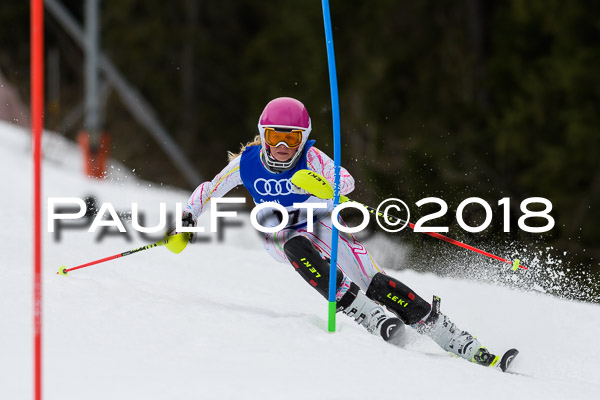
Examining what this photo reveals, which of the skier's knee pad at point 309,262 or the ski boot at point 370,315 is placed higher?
the skier's knee pad at point 309,262

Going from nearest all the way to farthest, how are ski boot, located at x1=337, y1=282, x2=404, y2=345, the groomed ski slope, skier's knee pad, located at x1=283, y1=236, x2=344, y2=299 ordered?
the groomed ski slope
ski boot, located at x1=337, y1=282, x2=404, y2=345
skier's knee pad, located at x1=283, y1=236, x2=344, y2=299

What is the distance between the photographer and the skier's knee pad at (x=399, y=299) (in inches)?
158

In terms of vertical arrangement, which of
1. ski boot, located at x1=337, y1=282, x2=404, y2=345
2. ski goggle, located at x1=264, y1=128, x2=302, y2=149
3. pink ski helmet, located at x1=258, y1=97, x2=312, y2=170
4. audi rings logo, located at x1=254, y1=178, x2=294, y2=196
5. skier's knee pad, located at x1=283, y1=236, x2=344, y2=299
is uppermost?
pink ski helmet, located at x1=258, y1=97, x2=312, y2=170

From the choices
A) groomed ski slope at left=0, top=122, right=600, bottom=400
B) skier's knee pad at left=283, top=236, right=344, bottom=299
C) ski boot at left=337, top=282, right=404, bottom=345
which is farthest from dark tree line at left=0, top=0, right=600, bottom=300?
skier's knee pad at left=283, top=236, right=344, bottom=299

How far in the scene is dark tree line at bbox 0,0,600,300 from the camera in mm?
13672

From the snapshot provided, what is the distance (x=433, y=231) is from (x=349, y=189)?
0.62m

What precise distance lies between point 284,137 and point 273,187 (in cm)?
31

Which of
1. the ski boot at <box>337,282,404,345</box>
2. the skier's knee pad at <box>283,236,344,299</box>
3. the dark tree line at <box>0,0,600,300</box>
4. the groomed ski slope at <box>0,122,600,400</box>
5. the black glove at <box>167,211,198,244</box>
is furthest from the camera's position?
the dark tree line at <box>0,0,600,300</box>

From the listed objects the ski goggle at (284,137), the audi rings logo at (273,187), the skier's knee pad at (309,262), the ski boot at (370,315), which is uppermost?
the ski goggle at (284,137)

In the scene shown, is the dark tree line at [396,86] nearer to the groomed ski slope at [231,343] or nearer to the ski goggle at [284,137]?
the groomed ski slope at [231,343]

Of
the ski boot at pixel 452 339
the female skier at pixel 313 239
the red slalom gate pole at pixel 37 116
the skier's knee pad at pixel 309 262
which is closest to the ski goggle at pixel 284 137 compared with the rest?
the female skier at pixel 313 239

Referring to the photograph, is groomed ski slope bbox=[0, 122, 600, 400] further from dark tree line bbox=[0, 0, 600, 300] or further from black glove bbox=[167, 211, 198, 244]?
dark tree line bbox=[0, 0, 600, 300]

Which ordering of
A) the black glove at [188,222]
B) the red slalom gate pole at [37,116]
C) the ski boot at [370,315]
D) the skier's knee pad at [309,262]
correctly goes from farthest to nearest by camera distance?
the black glove at [188,222]
the skier's knee pad at [309,262]
the ski boot at [370,315]
the red slalom gate pole at [37,116]

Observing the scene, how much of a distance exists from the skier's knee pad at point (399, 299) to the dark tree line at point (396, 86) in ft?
14.4
